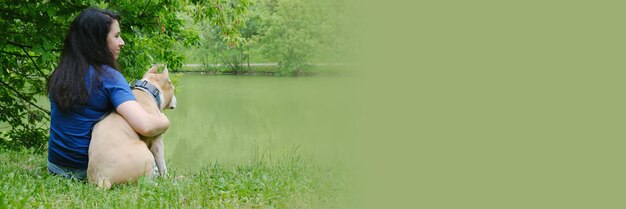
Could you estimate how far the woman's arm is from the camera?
4359mm

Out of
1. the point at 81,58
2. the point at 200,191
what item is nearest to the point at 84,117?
the point at 81,58

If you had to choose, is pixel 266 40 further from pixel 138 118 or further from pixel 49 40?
pixel 138 118

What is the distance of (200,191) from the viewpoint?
3602 mm

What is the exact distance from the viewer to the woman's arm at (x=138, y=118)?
4359 millimetres

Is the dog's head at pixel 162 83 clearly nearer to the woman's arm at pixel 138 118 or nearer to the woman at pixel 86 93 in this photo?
the woman at pixel 86 93

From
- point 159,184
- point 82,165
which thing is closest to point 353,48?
point 159,184

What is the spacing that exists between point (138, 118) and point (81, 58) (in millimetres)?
676

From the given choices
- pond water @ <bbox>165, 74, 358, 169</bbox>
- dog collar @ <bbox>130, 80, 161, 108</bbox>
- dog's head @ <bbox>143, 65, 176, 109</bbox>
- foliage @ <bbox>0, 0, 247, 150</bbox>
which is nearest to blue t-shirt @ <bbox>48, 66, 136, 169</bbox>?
dog collar @ <bbox>130, 80, 161, 108</bbox>

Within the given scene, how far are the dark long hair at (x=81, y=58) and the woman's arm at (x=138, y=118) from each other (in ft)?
1.11

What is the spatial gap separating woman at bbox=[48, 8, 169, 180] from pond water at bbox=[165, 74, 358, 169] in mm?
1211

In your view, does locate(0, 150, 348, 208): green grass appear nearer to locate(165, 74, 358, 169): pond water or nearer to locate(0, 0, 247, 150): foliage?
locate(165, 74, 358, 169): pond water

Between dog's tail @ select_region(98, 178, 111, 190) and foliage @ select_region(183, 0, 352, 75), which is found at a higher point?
dog's tail @ select_region(98, 178, 111, 190)

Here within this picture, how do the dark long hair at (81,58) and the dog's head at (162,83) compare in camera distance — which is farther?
the dog's head at (162,83)

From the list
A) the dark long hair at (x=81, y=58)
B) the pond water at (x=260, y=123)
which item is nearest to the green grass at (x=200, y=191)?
the pond water at (x=260, y=123)
